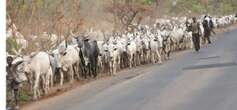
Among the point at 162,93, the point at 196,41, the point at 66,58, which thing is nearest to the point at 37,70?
the point at 66,58

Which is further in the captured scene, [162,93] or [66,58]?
[66,58]

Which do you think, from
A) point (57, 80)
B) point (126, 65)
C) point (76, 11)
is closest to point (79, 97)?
point (57, 80)

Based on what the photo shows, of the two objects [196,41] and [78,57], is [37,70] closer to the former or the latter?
[78,57]

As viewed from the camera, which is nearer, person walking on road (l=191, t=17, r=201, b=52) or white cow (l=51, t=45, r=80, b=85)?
white cow (l=51, t=45, r=80, b=85)

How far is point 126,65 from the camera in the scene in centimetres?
2372

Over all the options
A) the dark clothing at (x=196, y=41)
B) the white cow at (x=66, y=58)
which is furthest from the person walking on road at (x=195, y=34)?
the white cow at (x=66, y=58)

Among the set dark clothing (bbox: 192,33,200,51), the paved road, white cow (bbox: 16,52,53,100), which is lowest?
the paved road

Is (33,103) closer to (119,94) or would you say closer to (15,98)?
(15,98)

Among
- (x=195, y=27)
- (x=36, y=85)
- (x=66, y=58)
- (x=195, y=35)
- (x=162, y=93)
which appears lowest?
(x=162, y=93)

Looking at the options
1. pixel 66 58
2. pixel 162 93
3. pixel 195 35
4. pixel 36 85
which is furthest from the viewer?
pixel 195 35

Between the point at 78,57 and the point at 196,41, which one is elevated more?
the point at 196,41

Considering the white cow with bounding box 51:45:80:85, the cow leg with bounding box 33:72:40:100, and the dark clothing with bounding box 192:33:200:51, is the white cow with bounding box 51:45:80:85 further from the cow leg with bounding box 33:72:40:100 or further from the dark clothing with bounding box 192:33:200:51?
the dark clothing with bounding box 192:33:200:51

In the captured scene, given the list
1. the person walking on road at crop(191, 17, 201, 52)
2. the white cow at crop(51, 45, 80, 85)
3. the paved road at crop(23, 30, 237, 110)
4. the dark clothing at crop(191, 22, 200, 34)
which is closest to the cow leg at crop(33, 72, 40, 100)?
the paved road at crop(23, 30, 237, 110)

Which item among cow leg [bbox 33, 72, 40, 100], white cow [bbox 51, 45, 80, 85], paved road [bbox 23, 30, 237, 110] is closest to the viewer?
paved road [bbox 23, 30, 237, 110]
